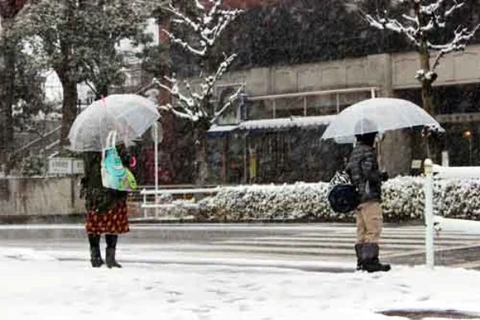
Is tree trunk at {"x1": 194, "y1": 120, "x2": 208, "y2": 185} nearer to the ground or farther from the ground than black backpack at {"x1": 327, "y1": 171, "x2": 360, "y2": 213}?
farther from the ground

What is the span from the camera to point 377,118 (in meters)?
9.35

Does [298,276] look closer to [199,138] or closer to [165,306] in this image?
[165,306]

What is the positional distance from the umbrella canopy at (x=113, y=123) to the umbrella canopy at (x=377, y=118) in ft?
7.30

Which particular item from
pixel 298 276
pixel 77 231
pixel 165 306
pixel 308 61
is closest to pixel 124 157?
pixel 298 276

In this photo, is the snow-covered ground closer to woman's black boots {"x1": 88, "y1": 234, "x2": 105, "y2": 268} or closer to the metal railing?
woman's black boots {"x1": 88, "y1": 234, "x2": 105, "y2": 268}

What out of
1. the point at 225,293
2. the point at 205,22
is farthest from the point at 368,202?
the point at 205,22

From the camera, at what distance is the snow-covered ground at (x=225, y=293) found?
6.64 m

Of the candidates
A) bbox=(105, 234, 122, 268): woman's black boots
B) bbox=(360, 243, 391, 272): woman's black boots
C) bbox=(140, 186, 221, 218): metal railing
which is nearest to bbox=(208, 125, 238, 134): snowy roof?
bbox=(140, 186, 221, 218): metal railing

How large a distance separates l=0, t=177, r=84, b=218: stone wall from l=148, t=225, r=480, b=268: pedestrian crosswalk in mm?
13478

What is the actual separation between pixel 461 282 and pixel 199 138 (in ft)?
71.4

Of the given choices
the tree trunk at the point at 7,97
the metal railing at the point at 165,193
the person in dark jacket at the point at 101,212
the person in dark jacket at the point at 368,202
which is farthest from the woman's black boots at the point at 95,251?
the tree trunk at the point at 7,97

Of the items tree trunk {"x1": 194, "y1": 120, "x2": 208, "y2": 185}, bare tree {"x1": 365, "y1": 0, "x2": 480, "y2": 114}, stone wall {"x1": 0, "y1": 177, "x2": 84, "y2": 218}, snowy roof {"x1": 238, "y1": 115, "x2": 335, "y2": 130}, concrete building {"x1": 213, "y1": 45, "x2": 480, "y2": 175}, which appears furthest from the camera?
snowy roof {"x1": 238, "y1": 115, "x2": 335, "y2": 130}

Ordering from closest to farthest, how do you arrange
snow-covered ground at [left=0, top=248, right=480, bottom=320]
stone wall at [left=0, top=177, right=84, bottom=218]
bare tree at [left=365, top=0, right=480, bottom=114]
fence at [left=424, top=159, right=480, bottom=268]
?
1. snow-covered ground at [left=0, top=248, right=480, bottom=320]
2. fence at [left=424, top=159, right=480, bottom=268]
3. bare tree at [left=365, top=0, right=480, bottom=114]
4. stone wall at [left=0, top=177, right=84, bottom=218]

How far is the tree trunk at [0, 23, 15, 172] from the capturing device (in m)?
29.8
